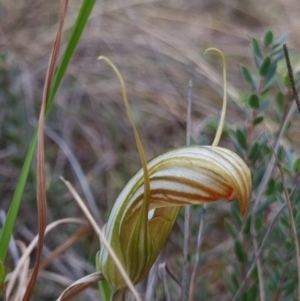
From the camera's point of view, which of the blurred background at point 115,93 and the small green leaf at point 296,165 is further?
the blurred background at point 115,93

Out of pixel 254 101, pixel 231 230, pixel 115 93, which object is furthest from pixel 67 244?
pixel 115 93

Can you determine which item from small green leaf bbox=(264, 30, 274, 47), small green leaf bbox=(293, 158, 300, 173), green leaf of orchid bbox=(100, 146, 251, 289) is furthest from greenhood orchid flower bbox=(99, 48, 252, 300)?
small green leaf bbox=(264, 30, 274, 47)

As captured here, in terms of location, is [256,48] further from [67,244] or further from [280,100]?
[67,244]

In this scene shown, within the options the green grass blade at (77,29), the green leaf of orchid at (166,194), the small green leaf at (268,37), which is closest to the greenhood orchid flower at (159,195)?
the green leaf of orchid at (166,194)

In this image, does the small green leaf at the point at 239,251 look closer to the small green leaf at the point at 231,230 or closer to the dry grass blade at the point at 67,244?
the small green leaf at the point at 231,230

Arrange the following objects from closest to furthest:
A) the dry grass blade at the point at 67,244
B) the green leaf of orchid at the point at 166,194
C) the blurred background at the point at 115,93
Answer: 1. the green leaf of orchid at the point at 166,194
2. the dry grass blade at the point at 67,244
3. the blurred background at the point at 115,93

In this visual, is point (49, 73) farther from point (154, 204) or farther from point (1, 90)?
point (1, 90)

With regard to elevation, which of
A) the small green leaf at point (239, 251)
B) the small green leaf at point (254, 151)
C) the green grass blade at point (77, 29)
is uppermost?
the green grass blade at point (77, 29)
